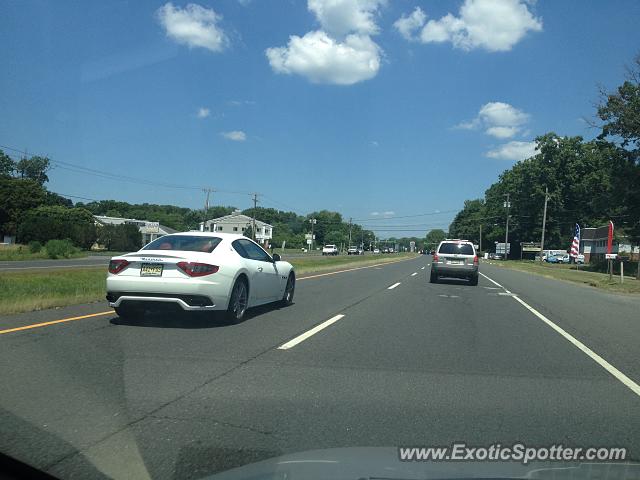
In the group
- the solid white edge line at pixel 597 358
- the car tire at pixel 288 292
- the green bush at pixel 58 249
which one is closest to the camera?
the solid white edge line at pixel 597 358

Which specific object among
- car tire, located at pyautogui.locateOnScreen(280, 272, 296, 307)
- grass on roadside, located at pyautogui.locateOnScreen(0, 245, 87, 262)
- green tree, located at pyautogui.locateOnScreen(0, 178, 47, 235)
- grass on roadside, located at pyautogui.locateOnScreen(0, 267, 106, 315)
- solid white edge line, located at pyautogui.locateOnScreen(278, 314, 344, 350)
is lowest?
grass on roadside, located at pyautogui.locateOnScreen(0, 245, 87, 262)

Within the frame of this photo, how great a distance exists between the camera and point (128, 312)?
1049 cm

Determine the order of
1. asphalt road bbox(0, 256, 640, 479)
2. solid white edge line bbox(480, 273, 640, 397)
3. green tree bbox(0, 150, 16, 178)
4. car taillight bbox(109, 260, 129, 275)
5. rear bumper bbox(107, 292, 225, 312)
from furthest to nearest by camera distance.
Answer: green tree bbox(0, 150, 16, 178) < car taillight bbox(109, 260, 129, 275) < rear bumper bbox(107, 292, 225, 312) < solid white edge line bbox(480, 273, 640, 397) < asphalt road bbox(0, 256, 640, 479)

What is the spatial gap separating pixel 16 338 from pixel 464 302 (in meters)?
11.3

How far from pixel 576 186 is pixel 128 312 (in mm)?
75573

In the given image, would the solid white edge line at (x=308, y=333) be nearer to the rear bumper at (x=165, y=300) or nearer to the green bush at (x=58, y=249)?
the rear bumper at (x=165, y=300)

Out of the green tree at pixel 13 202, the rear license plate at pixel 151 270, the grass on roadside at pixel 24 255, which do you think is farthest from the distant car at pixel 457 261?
the green tree at pixel 13 202

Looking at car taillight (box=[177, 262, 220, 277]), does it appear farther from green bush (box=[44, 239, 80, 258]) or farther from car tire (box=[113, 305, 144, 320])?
green bush (box=[44, 239, 80, 258])

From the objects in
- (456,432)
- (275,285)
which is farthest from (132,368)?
(275,285)

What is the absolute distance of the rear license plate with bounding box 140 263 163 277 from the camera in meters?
9.38

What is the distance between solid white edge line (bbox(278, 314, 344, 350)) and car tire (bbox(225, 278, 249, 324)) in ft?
4.48

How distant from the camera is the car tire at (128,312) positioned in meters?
10.2

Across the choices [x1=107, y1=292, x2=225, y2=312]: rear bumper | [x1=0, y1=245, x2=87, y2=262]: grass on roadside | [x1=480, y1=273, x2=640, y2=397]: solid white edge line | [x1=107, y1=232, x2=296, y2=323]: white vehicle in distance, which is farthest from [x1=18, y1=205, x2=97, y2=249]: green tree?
[x1=480, y1=273, x2=640, y2=397]: solid white edge line

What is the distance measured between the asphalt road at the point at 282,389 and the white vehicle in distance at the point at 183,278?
0.47m
